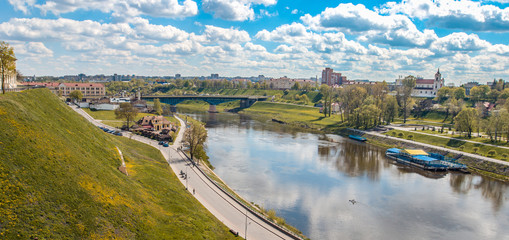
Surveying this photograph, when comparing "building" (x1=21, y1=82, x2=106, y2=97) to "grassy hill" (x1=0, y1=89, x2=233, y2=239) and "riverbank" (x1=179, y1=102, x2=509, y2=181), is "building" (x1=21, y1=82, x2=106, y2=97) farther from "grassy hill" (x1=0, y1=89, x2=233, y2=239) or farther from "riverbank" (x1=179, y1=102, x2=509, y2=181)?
"grassy hill" (x1=0, y1=89, x2=233, y2=239)

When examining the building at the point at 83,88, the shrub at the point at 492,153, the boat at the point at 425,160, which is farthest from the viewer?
the building at the point at 83,88

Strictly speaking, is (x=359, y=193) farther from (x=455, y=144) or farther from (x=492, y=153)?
(x=455, y=144)

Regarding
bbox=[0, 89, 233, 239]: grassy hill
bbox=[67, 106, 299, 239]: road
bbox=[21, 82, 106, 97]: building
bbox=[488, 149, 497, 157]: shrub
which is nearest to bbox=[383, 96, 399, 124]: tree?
bbox=[488, 149, 497, 157]: shrub

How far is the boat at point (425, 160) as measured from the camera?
2207 inches

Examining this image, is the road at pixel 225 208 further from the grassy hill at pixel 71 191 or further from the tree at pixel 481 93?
the tree at pixel 481 93

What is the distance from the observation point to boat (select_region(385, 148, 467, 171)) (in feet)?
184

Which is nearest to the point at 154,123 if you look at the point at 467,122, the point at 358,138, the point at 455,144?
the point at 358,138

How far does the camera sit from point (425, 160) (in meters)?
57.4

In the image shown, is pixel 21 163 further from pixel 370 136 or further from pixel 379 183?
pixel 370 136

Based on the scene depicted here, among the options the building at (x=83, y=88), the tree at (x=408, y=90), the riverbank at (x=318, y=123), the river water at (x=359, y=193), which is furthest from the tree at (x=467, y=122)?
the building at (x=83, y=88)

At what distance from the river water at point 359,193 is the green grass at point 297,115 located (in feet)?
118

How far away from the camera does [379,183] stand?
154 feet

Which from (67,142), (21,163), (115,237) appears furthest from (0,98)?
(115,237)

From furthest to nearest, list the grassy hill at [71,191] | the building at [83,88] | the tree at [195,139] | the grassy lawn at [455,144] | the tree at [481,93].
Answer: the building at [83,88]
the tree at [481,93]
the grassy lawn at [455,144]
the tree at [195,139]
the grassy hill at [71,191]
